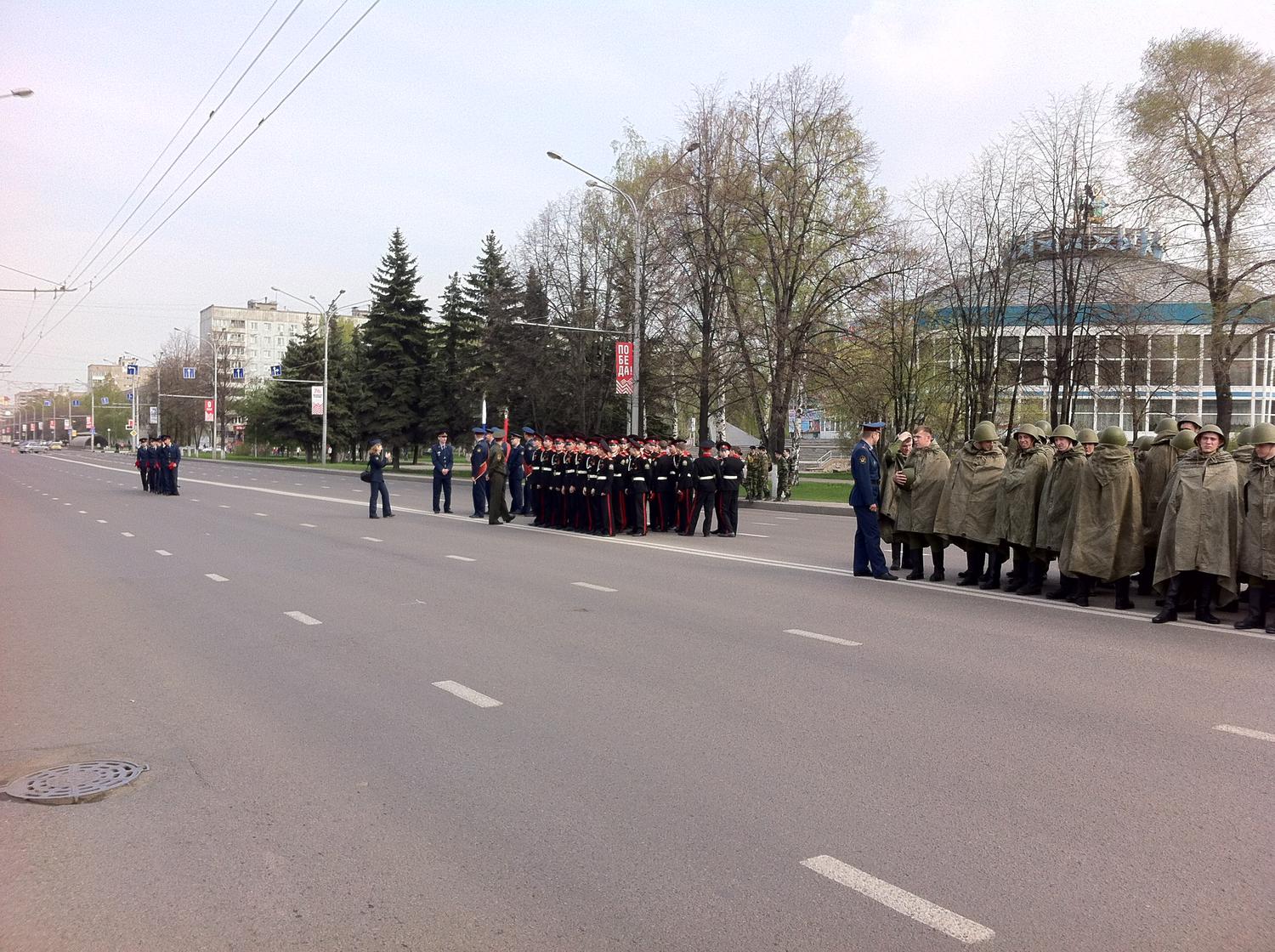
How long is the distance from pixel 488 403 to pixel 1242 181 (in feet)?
110

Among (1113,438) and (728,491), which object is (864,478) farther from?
(728,491)

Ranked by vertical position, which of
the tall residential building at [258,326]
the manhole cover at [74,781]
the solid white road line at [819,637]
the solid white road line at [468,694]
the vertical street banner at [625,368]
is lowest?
the manhole cover at [74,781]

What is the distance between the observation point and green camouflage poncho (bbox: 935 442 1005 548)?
11195 millimetres

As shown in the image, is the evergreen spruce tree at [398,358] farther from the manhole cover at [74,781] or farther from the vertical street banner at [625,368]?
the manhole cover at [74,781]

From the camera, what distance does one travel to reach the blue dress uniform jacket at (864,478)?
40.1ft

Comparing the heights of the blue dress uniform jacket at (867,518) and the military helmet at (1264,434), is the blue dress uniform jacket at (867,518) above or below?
below

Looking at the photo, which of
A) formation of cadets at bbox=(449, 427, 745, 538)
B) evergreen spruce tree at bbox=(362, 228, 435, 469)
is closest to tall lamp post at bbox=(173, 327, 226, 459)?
evergreen spruce tree at bbox=(362, 228, 435, 469)

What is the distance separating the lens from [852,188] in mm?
37000

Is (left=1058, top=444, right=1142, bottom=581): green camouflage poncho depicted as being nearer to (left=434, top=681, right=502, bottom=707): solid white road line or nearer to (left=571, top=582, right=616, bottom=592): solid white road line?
(left=571, top=582, right=616, bottom=592): solid white road line

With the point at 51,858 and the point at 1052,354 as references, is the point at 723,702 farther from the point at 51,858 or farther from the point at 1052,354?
the point at 1052,354

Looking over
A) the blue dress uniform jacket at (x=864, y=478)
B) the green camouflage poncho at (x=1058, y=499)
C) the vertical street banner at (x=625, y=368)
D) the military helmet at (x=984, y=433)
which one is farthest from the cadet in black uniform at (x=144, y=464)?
the green camouflage poncho at (x=1058, y=499)

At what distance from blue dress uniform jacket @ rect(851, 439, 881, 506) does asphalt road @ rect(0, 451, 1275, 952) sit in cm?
241

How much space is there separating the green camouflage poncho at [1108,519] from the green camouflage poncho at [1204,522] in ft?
1.61

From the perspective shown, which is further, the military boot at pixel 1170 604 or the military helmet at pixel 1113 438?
the military helmet at pixel 1113 438
